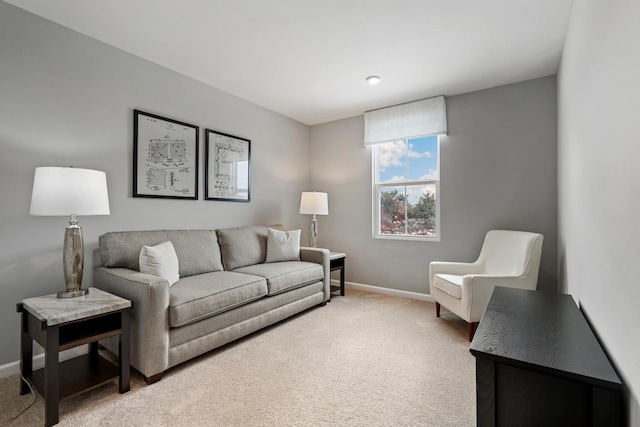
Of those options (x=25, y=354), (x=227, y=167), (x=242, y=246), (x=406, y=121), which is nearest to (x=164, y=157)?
(x=227, y=167)

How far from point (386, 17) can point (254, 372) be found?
105 inches

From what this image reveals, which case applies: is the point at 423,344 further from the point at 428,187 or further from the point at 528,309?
the point at 428,187

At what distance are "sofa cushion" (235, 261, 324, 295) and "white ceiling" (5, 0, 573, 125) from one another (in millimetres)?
1982

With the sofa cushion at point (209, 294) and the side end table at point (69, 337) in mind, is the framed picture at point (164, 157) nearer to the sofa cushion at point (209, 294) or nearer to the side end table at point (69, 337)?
the sofa cushion at point (209, 294)

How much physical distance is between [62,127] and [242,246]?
5.92 ft

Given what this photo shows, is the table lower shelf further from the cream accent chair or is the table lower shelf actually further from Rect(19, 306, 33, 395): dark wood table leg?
the cream accent chair

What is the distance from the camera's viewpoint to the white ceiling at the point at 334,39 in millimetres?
2100

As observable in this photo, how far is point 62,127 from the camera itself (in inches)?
90.3

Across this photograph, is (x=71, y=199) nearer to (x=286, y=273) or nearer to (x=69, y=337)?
(x=69, y=337)

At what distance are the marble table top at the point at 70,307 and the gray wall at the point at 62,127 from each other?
1.65 ft

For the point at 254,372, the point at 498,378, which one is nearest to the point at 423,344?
the point at 254,372

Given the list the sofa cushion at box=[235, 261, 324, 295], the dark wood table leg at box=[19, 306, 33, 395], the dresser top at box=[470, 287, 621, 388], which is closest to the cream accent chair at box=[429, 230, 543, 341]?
the dresser top at box=[470, 287, 621, 388]

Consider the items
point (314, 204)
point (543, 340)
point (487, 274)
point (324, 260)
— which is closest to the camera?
point (543, 340)

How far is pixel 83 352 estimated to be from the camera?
2.38 metres
